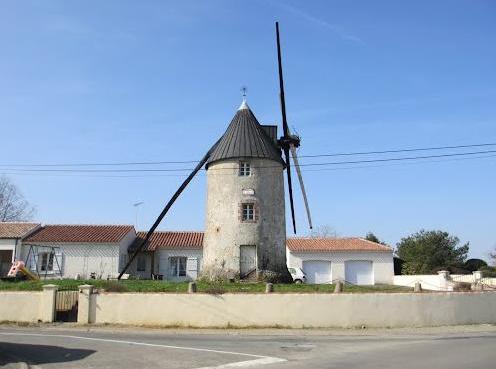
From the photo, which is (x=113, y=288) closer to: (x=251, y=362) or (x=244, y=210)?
(x=244, y=210)

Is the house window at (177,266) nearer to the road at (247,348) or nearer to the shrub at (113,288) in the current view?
the shrub at (113,288)

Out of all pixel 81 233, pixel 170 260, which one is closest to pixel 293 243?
pixel 170 260

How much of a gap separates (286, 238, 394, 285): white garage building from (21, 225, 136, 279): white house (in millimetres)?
13418

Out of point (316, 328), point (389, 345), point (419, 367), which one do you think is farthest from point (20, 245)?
point (419, 367)

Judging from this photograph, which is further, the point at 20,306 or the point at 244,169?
the point at 244,169

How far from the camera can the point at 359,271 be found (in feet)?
137

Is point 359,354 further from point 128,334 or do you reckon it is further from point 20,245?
point 20,245

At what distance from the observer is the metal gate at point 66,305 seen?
70.2 ft

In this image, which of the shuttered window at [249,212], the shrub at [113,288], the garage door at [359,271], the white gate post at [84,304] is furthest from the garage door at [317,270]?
the white gate post at [84,304]

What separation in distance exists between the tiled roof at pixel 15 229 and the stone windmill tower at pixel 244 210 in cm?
1561

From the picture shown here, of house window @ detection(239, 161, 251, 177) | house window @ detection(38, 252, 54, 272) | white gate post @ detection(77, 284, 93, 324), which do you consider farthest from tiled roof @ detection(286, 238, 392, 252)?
white gate post @ detection(77, 284, 93, 324)

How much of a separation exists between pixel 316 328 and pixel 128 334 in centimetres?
682

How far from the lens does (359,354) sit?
41.7 feet

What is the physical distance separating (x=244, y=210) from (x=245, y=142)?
157 inches
